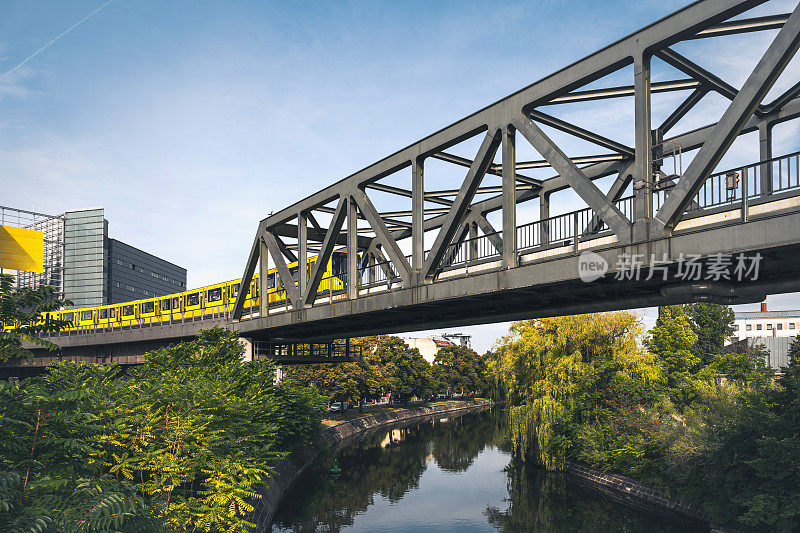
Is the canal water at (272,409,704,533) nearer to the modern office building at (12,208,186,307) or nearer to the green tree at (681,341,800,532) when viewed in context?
the green tree at (681,341,800,532)

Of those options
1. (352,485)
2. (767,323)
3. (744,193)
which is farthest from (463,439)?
(767,323)

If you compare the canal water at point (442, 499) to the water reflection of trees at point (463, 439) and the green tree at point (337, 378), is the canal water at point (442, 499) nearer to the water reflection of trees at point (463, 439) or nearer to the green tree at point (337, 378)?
the water reflection of trees at point (463, 439)

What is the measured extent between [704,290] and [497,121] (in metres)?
8.17

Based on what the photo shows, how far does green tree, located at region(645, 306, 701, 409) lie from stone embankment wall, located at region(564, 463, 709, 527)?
629cm

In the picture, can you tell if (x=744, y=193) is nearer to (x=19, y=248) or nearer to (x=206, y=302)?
(x=206, y=302)

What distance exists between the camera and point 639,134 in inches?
607

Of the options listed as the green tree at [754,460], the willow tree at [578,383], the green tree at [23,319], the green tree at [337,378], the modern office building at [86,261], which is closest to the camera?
the green tree at [23,319]

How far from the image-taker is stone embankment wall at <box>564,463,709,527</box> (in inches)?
1288

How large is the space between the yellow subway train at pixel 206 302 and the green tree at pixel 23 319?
16152 millimetres

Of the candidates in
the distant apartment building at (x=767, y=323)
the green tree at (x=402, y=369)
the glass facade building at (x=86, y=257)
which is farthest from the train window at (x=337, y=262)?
the distant apartment building at (x=767, y=323)

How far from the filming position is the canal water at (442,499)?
3319 centimetres

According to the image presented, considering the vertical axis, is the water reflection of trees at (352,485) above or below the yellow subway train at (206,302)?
below

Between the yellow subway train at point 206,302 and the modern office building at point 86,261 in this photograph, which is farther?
the modern office building at point 86,261

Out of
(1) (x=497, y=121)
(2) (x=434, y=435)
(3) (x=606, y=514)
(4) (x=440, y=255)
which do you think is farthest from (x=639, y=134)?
(2) (x=434, y=435)
